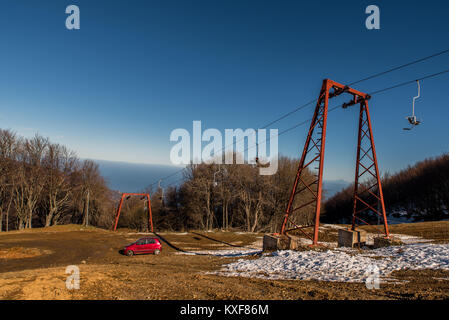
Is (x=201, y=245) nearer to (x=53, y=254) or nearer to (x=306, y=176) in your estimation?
(x=53, y=254)

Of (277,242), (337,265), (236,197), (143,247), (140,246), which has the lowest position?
(143,247)

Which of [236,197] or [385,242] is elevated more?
[236,197]

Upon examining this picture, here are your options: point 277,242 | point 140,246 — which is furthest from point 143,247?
point 277,242

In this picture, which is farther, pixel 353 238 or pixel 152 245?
pixel 152 245

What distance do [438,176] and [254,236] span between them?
191 feet

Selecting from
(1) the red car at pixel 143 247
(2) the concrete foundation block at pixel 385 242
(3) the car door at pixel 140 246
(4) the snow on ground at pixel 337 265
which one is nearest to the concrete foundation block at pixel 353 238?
(2) the concrete foundation block at pixel 385 242

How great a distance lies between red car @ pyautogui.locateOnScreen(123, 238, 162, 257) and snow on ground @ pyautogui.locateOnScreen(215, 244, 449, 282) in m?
9.13

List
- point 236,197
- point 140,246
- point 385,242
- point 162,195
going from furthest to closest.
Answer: point 236,197 → point 162,195 → point 140,246 → point 385,242

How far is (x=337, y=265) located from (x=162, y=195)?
3472 centimetres

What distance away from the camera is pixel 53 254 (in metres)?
20.0

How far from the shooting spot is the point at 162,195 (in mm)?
42250

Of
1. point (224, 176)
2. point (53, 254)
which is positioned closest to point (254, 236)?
point (224, 176)

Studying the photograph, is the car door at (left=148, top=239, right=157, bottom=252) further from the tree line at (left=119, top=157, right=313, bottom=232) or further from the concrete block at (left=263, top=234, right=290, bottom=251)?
the tree line at (left=119, top=157, right=313, bottom=232)

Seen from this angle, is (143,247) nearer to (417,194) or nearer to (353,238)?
(353,238)
